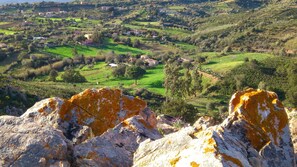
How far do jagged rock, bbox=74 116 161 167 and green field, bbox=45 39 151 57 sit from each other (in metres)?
96.5

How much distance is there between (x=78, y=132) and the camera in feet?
42.5

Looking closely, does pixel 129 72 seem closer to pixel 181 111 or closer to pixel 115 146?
pixel 181 111

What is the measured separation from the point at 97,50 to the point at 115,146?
103725 mm

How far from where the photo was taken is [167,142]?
9984 millimetres

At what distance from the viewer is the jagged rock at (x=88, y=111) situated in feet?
44.2

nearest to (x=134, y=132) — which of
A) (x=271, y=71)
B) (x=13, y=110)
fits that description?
(x=13, y=110)

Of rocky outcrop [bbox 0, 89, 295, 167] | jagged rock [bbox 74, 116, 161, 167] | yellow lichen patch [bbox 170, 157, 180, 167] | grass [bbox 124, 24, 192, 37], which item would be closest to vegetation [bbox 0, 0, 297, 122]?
grass [bbox 124, 24, 192, 37]

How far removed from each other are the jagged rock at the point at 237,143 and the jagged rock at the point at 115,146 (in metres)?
0.92

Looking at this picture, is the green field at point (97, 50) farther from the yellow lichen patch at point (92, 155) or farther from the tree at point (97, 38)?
the yellow lichen patch at point (92, 155)

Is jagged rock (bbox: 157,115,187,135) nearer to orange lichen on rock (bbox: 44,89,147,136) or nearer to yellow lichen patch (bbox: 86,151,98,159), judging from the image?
orange lichen on rock (bbox: 44,89,147,136)

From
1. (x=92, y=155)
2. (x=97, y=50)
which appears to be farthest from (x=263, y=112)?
(x=97, y=50)

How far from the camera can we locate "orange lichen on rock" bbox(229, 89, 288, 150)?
13.0 m

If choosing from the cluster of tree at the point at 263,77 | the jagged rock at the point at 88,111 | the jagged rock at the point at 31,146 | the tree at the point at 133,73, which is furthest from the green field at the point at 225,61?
the jagged rock at the point at 31,146

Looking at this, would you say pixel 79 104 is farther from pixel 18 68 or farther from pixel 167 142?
pixel 18 68
